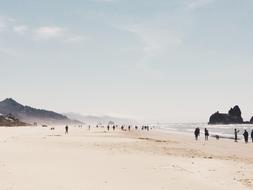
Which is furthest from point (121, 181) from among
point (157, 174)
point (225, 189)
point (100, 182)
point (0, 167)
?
point (0, 167)

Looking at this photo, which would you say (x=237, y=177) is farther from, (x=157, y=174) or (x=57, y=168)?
(x=57, y=168)

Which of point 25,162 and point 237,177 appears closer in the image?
point 237,177

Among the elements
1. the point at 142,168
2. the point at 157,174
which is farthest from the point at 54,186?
the point at 142,168

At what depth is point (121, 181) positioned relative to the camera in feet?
47.6

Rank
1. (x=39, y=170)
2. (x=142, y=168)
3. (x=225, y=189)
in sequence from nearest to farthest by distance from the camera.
Answer: 1. (x=225, y=189)
2. (x=39, y=170)
3. (x=142, y=168)

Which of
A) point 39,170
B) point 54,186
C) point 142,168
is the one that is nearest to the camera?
point 54,186

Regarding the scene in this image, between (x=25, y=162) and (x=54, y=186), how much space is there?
20.2 ft

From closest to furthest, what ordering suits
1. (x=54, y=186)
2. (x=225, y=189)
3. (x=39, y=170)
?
(x=54, y=186), (x=225, y=189), (x=39, y=170)

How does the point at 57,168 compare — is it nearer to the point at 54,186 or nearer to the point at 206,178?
the point at 54,186

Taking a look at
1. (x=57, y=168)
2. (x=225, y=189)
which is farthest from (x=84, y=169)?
(x=225, y=189)

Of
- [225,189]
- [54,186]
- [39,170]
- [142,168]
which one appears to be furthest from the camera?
[142,168]

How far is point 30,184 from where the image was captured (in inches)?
514

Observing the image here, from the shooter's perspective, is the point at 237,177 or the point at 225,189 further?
the point at 237,177

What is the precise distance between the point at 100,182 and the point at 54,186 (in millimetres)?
1804
